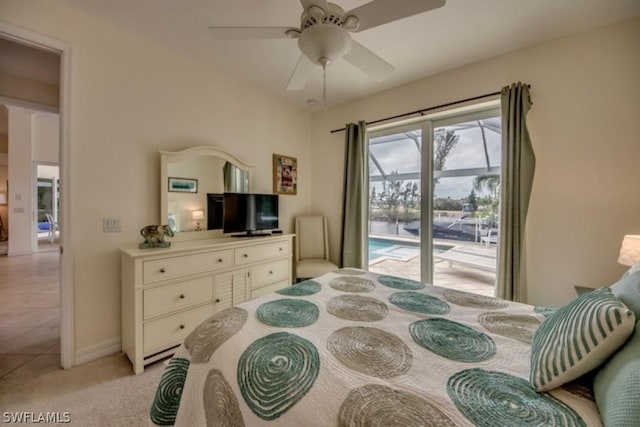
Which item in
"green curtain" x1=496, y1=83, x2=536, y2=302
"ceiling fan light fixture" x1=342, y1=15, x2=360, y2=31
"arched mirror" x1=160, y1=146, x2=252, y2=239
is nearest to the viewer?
"ceiling fan light fixture" x1=342, y1=15, x2=360, y2=31

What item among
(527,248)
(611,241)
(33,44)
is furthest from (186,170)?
(611,241)

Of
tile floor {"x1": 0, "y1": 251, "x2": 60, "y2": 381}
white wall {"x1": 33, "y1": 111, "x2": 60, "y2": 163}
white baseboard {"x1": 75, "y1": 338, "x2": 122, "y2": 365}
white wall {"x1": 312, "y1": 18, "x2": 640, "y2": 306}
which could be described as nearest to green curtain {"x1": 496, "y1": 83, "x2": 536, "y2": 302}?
white wall {"x1": 312, "y1": 18, "x2": 640, "y2": 306}

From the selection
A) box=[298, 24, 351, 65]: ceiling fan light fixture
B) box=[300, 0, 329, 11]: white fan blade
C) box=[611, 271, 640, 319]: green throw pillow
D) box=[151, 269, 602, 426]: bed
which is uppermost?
box=[300, 0, 329, 11]: white fan blade

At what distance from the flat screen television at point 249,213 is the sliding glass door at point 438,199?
1354 millimetres

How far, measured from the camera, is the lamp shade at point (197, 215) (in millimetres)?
2538

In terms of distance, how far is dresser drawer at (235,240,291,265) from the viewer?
2.47m

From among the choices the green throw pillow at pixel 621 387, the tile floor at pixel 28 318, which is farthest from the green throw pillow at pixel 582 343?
the tile floor at pixel 28 318

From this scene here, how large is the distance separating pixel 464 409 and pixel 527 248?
7.14ft

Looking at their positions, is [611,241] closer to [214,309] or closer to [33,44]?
[214,309]

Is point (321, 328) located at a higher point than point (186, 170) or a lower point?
lower

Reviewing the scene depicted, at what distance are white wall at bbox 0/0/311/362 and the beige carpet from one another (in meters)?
0.22

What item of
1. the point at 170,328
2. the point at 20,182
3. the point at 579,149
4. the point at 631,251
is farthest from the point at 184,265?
the point at 20,182

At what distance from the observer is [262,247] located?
2.68 m

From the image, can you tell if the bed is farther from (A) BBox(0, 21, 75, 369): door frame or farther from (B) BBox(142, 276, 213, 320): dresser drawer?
(A) BBox(0, 21, 75, 369): door frame
